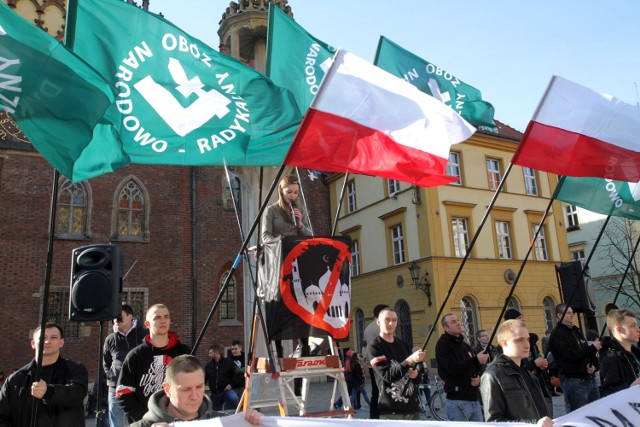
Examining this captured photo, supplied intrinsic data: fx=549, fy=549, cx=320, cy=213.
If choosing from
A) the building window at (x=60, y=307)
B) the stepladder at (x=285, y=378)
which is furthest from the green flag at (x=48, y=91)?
the building window at (x=60, y=307)

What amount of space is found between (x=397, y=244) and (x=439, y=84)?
48.0ft

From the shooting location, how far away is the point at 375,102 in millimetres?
4895

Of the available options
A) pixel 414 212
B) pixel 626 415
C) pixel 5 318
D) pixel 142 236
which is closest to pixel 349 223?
pixel 414 212

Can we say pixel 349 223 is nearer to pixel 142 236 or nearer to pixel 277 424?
pixel 142 236

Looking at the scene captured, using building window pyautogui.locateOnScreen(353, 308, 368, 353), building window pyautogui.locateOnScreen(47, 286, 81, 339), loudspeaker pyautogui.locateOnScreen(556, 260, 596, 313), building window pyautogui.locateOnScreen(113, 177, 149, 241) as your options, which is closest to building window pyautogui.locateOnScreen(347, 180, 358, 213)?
building window pyautogui.locateOnScreen(353, 308, 368, 353)

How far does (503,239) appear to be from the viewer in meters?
24.4

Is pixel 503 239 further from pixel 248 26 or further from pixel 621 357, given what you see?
pixel 621 357

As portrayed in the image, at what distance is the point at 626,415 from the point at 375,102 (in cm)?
306

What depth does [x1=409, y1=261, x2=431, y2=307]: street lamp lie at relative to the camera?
70.6ft

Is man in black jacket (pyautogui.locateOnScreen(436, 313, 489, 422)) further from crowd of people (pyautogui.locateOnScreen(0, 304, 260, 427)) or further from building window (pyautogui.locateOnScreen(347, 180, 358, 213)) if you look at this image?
building window (pyautogui.locateOnScreen(347, 180, 358, 213))

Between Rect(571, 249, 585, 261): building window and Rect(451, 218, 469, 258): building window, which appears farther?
Rect(571, 249, 585, 261): building window

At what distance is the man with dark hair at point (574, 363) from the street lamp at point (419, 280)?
14.9 m

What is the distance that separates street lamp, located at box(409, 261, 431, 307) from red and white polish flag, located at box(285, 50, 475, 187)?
16871 millimetres

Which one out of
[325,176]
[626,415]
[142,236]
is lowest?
[626,415]
